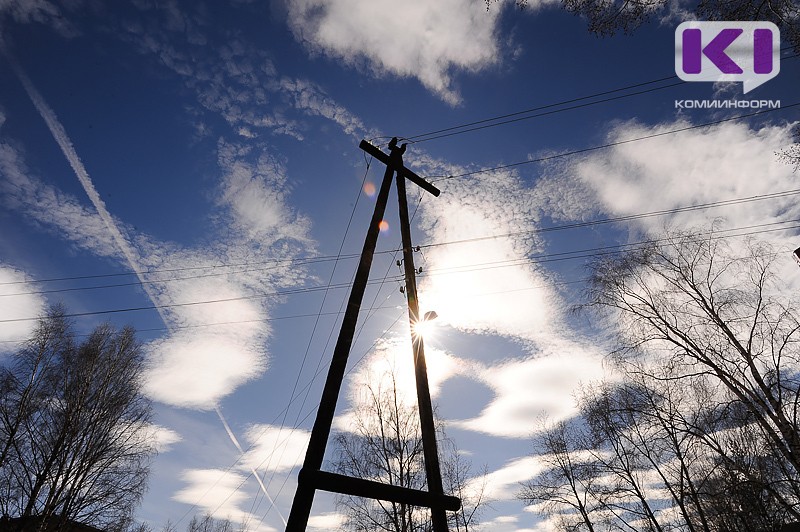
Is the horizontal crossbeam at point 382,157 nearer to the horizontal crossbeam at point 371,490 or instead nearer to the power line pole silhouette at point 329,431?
the power line pole silhouette at point 329,431

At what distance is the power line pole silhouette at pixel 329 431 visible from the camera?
416cm

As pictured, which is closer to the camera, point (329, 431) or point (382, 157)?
point (329, 431)

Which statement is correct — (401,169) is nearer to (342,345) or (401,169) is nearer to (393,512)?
(342,345)


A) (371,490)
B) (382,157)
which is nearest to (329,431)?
(371,490)

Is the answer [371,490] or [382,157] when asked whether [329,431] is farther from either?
[382,157]

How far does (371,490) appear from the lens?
4.45 metres

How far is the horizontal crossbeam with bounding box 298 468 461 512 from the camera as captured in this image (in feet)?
13.7

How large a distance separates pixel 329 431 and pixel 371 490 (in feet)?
2.93

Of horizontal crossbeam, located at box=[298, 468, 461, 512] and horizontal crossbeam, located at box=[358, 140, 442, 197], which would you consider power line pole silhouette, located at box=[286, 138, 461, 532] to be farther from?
horizontal crossbeam, located at box=[358, 140, 442, 197]

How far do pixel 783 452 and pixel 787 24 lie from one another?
9.19 m

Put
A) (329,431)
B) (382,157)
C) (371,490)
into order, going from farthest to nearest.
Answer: (382,157)
(329,431)
(371,490)

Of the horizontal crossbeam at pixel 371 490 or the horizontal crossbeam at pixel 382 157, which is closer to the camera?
the horizontal crossbeam at pixel 371 490

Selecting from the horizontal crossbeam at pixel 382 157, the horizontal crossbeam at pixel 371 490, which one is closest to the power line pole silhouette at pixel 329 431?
the horizontal crossbeam at pixel 371 490

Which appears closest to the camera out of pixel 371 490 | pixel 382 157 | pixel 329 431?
pixel 371 490
